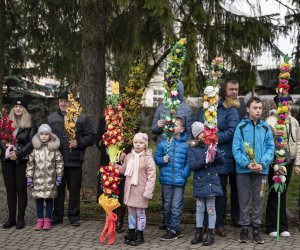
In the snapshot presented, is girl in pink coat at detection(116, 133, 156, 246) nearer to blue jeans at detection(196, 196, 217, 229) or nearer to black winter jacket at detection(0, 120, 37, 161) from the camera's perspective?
blue jeans at detection(196, 196, 217, 229)

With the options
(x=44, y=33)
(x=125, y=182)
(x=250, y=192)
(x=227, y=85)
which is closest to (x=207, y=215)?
(x=250, y=192)

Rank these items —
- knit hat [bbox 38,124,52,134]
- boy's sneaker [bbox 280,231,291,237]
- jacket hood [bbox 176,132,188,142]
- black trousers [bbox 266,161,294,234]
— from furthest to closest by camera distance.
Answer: knit hat [bbox 38,124,52,134]
black trousers [bbox 266,161,294,234]
boy's sneaker [bbox 280,231,291,237]
jacket hood [bbox 176,132,188,142]

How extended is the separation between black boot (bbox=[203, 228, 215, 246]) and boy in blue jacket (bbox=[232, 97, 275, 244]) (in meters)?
0.39

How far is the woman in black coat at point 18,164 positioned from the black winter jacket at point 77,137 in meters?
0.33

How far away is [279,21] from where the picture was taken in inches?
390

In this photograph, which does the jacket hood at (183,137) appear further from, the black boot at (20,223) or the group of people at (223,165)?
the black boot at (20,223)

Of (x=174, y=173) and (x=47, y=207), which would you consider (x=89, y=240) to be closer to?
(x=47, y=207)

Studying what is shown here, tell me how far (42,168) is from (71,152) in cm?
51

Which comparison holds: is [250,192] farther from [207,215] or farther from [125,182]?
[125,182]

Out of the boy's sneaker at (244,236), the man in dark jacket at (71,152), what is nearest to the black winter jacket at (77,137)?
the man in dark jacket at (71,152)

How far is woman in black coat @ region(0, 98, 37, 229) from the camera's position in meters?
7.79

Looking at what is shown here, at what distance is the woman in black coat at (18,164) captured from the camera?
25.5ft

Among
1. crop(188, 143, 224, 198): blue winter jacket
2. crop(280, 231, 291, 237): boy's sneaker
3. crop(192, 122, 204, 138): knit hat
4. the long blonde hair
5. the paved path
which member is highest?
the long blonde hair

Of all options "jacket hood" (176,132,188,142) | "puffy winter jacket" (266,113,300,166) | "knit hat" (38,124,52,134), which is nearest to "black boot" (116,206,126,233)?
"jacket hood" (176,132,188,142)
